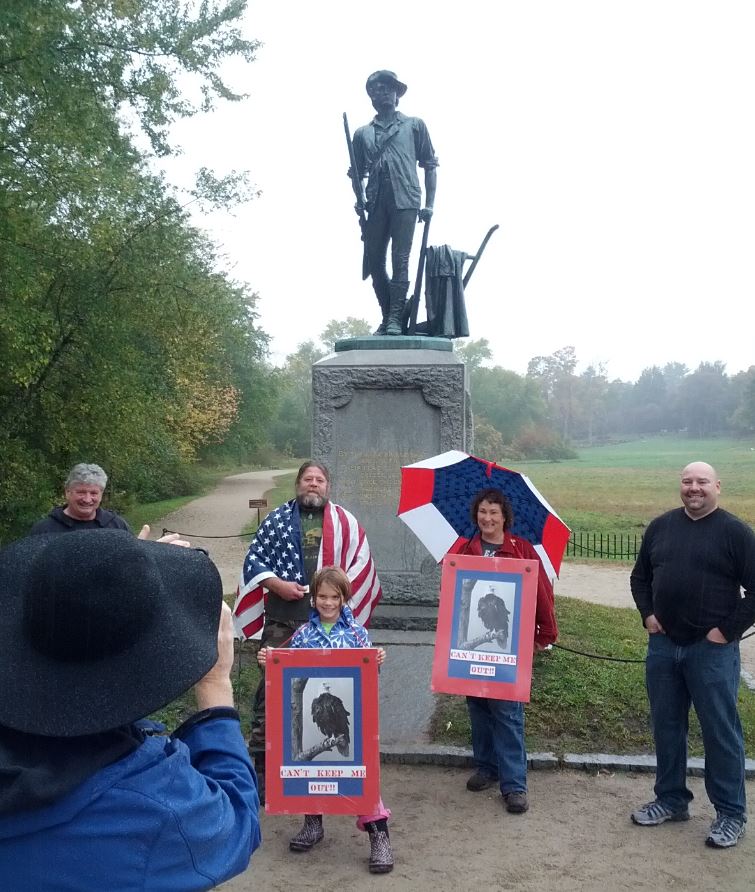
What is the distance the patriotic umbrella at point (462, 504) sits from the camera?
4742mm

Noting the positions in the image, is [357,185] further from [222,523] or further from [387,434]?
[222,523]

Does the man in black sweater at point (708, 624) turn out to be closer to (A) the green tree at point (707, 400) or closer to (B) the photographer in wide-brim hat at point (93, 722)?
(B) the photographer in wide-brim hat at point (93, 722)

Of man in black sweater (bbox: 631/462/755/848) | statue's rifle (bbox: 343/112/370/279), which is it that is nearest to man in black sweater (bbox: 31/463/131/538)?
man in black sweater (bbox: 631/462/755/848)

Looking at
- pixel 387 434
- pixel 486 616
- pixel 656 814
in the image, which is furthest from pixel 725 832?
pixel 387 434

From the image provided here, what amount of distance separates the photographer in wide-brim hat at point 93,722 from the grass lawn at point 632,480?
20821 mm

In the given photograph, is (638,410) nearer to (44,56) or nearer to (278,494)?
(278,494)

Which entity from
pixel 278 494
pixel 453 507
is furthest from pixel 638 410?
pixel 453 507

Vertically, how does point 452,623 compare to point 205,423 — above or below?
below

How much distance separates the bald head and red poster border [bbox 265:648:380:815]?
1787mm

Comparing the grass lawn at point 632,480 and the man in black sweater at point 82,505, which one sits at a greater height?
the man in black sweater at point 82,505

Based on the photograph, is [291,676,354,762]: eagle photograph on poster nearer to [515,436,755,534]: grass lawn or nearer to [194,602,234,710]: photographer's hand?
[194,602,234,710]: photographer's hand

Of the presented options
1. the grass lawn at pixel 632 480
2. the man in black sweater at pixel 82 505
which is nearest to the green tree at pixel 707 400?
the grass lawn at pixel 632 480

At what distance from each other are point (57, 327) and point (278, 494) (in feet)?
63.8

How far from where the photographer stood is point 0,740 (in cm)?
130
